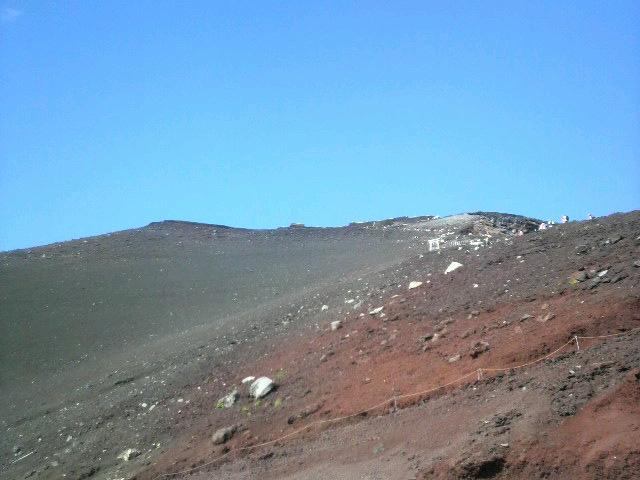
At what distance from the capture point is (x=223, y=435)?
13.3m

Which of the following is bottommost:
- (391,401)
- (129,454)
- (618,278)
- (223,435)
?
(129,454)

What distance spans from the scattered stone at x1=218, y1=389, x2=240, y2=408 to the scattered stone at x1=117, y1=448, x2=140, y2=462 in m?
1.78

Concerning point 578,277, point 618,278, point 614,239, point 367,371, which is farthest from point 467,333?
point 614,239

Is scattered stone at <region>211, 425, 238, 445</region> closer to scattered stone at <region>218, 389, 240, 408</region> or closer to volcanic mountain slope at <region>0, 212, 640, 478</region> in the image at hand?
volcanic mountain slope at <region>0, 212, 640, 478</region>

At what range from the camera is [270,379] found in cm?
1468

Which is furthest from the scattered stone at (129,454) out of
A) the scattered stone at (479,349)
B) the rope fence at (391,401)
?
the scattered stone at (479,349)

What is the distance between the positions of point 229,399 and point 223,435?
1.46 metres

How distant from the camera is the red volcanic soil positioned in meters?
8.12

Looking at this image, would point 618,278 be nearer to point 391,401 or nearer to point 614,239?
point 614,239

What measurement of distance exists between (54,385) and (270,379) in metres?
9.36

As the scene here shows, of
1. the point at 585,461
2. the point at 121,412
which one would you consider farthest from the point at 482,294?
the point at 121,412

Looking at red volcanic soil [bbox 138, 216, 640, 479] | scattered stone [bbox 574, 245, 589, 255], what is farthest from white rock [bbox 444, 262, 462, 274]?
scattered stone [bbox 574, 245, 589, 255]

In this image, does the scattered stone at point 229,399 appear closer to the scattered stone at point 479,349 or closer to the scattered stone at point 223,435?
the scattered stone at point 223,435

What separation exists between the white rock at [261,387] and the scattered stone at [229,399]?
32 cm
